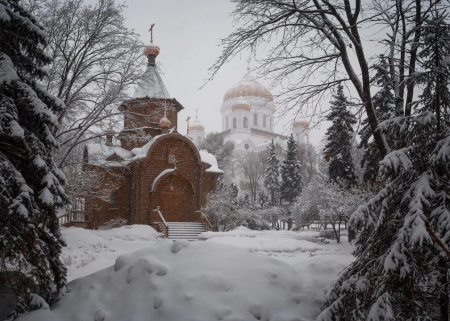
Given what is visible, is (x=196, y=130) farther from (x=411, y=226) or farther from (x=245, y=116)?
(x=411, y=226)

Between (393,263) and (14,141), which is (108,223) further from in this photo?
(393,263)

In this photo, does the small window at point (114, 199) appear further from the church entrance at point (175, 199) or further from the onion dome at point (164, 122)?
Answer: the onion dome at point (164, 122)

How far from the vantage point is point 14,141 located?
602 centimetres

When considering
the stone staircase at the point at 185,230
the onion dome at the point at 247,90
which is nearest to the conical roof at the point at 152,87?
the stone staircase at the point at 185,230

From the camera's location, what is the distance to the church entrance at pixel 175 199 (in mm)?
24984

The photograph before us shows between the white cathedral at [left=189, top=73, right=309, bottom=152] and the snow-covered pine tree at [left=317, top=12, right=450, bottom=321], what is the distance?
5574 centimetres

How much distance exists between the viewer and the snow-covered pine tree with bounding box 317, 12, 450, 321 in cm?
391

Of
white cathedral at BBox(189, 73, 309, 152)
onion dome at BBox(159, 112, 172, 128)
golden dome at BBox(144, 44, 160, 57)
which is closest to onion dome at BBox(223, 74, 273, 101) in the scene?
white cathedral at BBox(189, 73, 309, 152)

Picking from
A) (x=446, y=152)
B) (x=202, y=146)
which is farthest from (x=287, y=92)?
(x=202, y=146)

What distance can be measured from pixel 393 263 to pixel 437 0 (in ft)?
21.4

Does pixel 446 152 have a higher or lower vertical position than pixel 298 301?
higher

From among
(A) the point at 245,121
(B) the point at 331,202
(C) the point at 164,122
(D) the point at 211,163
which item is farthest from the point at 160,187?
(A) the point at 245,121

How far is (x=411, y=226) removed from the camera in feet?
13.0

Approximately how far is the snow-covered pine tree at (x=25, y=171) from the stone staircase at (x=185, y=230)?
1594 centimetres
